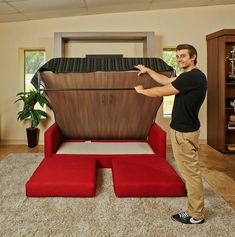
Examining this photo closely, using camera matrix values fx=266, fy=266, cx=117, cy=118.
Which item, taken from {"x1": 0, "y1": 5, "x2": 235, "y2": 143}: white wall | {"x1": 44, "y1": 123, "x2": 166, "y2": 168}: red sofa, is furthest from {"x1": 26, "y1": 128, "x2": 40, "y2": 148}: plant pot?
{"x1": 44, "y1": 123, "x2": 166, "y2": 168}: red sofa

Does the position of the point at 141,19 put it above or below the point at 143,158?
above

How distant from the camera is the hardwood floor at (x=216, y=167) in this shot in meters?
2.96

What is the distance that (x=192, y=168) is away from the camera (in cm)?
207

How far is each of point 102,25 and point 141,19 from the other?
0.75 m

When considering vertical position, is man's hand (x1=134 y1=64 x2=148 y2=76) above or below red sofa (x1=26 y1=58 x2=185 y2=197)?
above

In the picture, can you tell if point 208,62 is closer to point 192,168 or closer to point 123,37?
point 123,37

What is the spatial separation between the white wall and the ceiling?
0.16 metres

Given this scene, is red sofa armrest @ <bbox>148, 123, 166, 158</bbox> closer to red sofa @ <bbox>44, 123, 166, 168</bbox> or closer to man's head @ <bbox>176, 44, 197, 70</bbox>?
red sofa @ <bbox>44, 123, 166, 168</bbox>

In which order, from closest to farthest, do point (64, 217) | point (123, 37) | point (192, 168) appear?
point (192, 168), point (64, 217), point (123, 37)

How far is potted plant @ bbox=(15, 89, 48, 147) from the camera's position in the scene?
4820mm

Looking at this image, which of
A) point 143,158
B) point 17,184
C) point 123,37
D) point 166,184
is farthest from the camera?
point 123,37

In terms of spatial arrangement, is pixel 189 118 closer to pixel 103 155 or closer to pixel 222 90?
pixel 103 155

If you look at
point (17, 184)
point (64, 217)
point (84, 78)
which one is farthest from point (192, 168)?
point (17, 184)

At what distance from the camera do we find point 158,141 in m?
3.46
